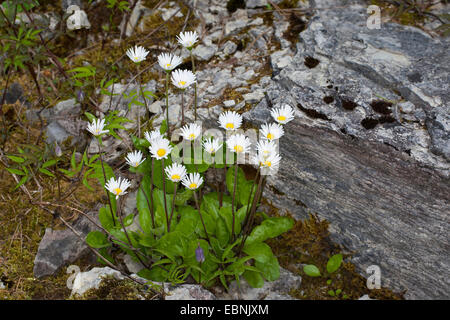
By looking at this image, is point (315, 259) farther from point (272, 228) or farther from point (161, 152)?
Result: point (161, 152)

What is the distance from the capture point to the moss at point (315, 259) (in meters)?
2.98

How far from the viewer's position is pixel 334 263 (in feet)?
9.92

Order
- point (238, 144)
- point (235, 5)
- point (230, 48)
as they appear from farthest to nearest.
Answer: point (235, 5) → point (230, 48) → point (238, 144)

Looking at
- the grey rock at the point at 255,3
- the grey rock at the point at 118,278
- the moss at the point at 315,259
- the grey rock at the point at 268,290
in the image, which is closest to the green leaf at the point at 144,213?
the grey rock at the point at 118,278

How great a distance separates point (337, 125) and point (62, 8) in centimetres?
315

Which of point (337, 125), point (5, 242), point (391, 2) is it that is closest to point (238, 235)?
point (337, 125)

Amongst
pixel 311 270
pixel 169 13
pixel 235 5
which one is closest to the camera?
pixel 311 270

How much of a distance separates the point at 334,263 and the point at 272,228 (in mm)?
553

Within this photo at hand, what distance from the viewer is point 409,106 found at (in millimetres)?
2787

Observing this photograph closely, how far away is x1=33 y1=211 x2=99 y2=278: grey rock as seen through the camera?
2908 millimetres

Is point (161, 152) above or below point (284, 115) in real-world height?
below

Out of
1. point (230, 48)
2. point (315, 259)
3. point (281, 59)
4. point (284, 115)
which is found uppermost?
point (230, 48)

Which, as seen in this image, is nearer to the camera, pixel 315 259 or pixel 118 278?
pixel 118 278

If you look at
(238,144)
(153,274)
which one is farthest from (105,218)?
(238,144)
